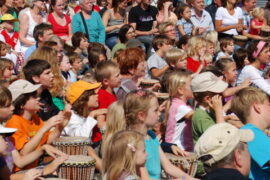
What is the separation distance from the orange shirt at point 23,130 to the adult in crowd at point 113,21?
6.89m

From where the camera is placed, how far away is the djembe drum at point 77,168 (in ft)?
21.8

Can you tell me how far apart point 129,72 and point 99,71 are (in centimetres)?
86

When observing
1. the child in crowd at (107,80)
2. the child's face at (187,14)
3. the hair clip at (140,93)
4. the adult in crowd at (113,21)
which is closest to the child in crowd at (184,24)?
the child's face at (187,14)

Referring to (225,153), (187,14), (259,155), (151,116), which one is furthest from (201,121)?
(187,14)

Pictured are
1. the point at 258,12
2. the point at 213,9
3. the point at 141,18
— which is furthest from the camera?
the point at 258,12

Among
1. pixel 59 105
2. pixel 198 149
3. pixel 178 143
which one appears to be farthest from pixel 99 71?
pixel 198 149

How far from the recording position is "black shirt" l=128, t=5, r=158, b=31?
1413 cm

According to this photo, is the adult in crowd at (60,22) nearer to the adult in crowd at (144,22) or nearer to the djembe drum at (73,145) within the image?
the adult in crowd at (144,22)

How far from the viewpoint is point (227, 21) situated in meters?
15.3

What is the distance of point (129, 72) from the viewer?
9602 mm

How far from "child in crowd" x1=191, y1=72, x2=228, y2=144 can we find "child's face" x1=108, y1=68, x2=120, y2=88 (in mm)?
1227

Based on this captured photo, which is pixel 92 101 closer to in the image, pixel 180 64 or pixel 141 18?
pixel 180 64

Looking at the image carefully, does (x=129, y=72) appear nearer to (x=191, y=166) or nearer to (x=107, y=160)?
(x=191, y=166)

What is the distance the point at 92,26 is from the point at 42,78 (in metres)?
5.09
